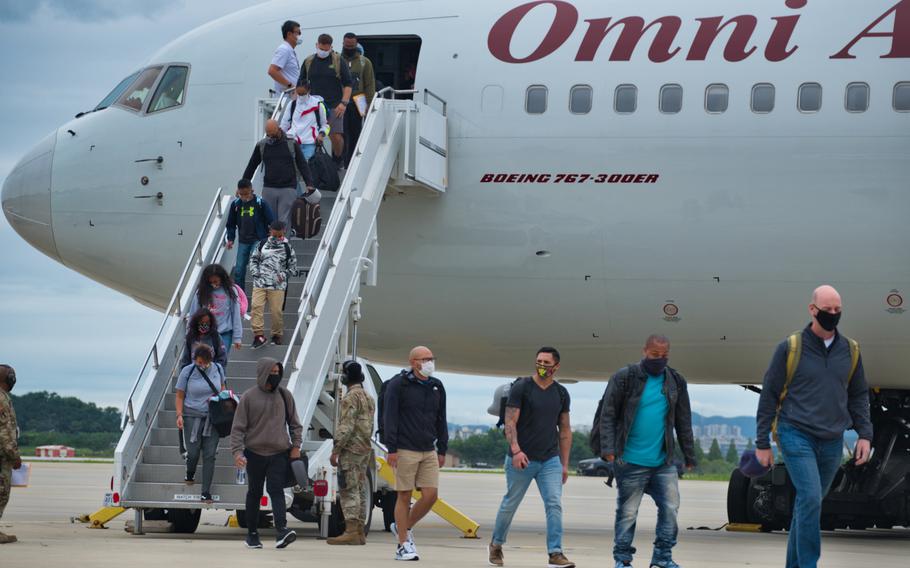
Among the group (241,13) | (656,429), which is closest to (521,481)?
(656,429)

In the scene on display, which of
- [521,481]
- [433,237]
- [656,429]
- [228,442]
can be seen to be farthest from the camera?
[433,237]

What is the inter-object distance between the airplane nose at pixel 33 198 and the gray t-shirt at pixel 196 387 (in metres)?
4.71

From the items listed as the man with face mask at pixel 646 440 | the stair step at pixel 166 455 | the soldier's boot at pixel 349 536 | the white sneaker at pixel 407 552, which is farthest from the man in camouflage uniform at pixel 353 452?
the man with face mask at pixel 646 440

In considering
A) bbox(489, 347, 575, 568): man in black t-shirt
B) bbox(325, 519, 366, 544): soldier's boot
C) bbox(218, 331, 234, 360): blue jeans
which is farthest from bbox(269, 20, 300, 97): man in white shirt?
bbox(489, 347, 575, 568): man in black t-shirt

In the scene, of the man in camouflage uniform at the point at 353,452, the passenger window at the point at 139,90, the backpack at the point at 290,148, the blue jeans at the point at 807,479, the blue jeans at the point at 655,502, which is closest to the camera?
the blue jeans at the point at 807,479

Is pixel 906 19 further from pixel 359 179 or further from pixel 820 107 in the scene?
pixel 359 179

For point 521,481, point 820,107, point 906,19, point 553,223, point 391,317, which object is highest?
point 906,19

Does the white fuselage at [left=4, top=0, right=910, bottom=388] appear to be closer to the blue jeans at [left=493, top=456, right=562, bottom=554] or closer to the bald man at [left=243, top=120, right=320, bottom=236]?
the bald man at [left=243, top=120, right=320, bottom=236]

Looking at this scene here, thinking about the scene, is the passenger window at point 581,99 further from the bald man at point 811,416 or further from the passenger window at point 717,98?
the bald man at point 811,416

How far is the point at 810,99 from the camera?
15.0 metres

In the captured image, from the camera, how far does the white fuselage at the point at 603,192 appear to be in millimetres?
14984

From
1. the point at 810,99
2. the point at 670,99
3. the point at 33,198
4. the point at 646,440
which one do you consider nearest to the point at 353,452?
the point at 646,440

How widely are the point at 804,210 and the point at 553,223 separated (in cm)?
271

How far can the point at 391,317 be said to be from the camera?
1641cm
